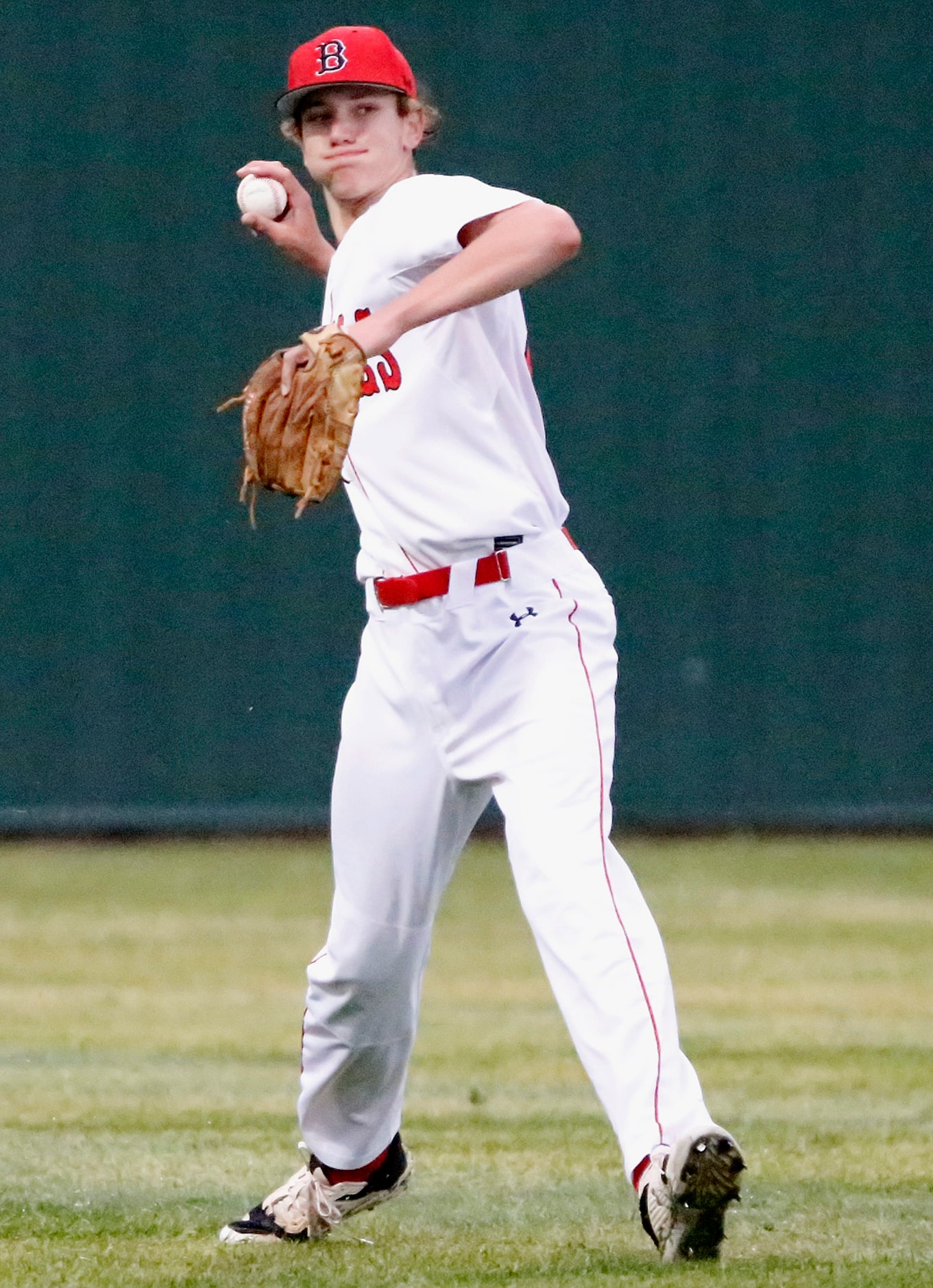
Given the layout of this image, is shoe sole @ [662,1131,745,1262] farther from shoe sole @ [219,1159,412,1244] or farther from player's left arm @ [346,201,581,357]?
player's left arm @ [346,201,581,357]

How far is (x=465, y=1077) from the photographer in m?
5.57

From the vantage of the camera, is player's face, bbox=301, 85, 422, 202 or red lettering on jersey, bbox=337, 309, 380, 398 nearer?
red lettering on jersey, bbox=337, 309, 380, 398

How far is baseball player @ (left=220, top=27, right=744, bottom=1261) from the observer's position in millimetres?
3266

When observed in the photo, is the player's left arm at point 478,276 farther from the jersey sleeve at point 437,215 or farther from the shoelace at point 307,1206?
the shoelace at point 307,1206

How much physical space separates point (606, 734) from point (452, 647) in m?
0.26

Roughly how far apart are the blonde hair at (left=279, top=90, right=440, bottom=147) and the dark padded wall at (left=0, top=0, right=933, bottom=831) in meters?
6.53

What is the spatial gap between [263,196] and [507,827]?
1251mm

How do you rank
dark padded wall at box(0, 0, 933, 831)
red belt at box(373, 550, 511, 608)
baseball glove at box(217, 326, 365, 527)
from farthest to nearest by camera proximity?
dark padded wall at box(0, 0, 933, 831)
red belt at box(373, 550, 511, 608)
baseball glove at box(217, 326, 365, 527)

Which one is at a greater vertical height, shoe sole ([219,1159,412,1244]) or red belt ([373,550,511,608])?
red belt ([373,550,511,608])

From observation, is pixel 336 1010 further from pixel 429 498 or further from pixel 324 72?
pixel 324 72

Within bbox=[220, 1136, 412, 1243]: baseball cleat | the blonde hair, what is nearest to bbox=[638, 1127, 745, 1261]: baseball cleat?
bbox=[220, 1136, 412, 1243]: baseball cleat

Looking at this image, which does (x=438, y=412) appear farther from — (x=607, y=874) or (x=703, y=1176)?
(x=703, y=1176)

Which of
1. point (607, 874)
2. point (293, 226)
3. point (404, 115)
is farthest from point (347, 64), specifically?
point (607, 874)

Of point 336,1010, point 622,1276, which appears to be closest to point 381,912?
point 336,1010
